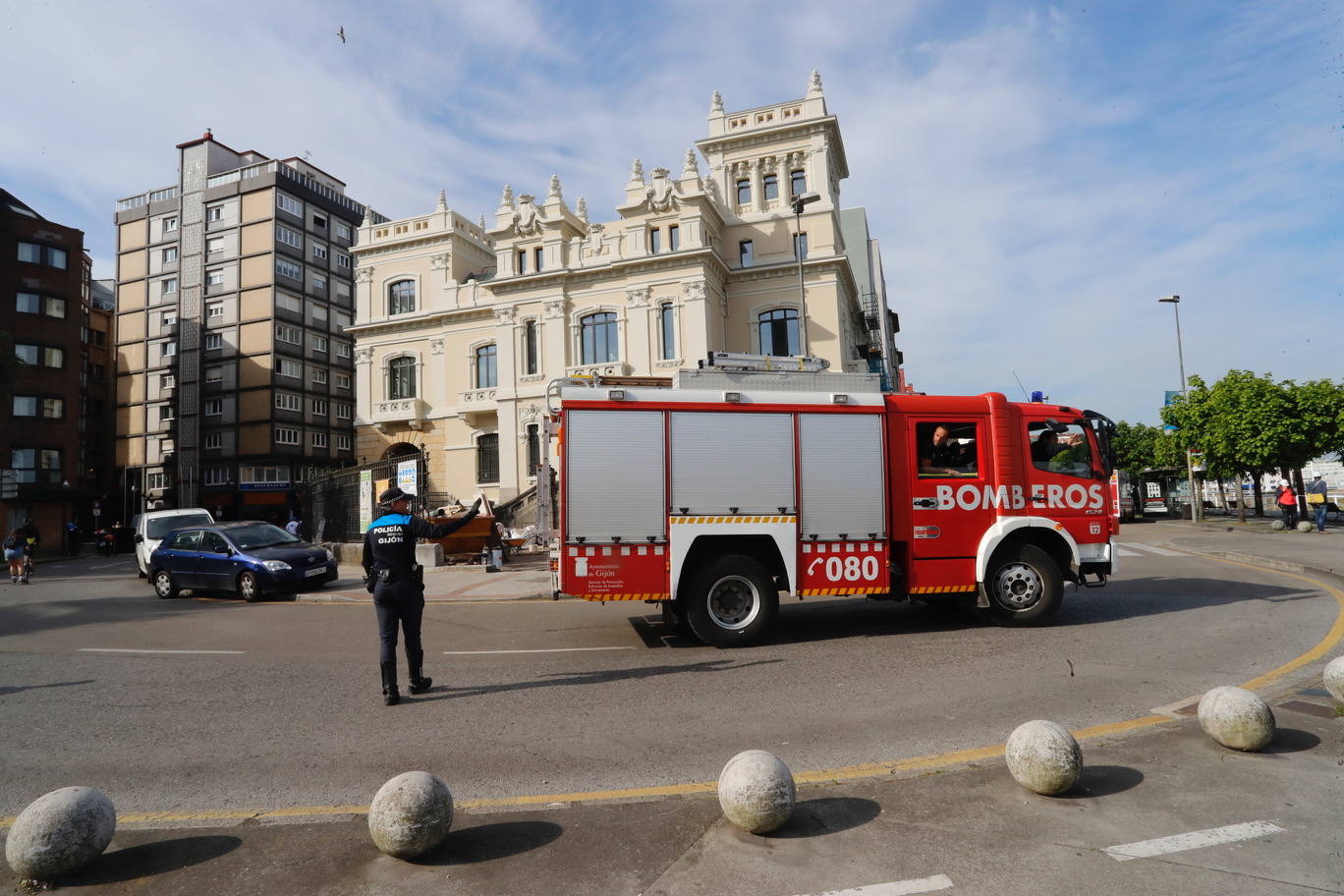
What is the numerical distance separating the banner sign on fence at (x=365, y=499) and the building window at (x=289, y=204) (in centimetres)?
4276

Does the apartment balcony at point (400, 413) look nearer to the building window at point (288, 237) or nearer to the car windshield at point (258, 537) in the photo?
the building window at point (288, 237)

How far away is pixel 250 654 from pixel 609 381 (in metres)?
5.29

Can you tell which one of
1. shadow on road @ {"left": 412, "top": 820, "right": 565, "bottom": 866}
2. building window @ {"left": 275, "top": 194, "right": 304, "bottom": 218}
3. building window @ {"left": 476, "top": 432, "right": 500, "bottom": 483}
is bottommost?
shadow on road @ {"left": 412, "top": 820, "right": 565, "bottom": 866}

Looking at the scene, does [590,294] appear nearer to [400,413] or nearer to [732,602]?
[400,413]

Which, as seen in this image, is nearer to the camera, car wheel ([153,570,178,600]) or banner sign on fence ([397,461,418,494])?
car wheel ([153,570,178,600])

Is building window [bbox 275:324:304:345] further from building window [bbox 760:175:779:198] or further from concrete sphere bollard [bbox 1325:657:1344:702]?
concrete sphere bollard [bbox 1325:657:1344:702]

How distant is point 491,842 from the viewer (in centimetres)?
364

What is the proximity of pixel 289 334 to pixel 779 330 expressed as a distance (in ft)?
129

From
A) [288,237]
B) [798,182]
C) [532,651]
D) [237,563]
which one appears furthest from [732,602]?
[288,237]

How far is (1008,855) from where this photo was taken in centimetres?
338

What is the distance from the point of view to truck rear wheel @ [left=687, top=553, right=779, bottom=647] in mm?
8164

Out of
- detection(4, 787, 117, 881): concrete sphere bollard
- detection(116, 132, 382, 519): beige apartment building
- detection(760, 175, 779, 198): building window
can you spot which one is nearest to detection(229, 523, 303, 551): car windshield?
detection(4, 787, 117, 881): concrete sphere bollard

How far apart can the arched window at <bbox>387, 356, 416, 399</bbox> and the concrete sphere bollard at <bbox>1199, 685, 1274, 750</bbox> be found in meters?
40.4

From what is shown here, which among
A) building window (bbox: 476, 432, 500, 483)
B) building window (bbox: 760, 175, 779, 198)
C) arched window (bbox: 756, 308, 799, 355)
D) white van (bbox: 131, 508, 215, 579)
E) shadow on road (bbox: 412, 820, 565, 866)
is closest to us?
shadow on road (bbox: 412, 820, 565, 866)
